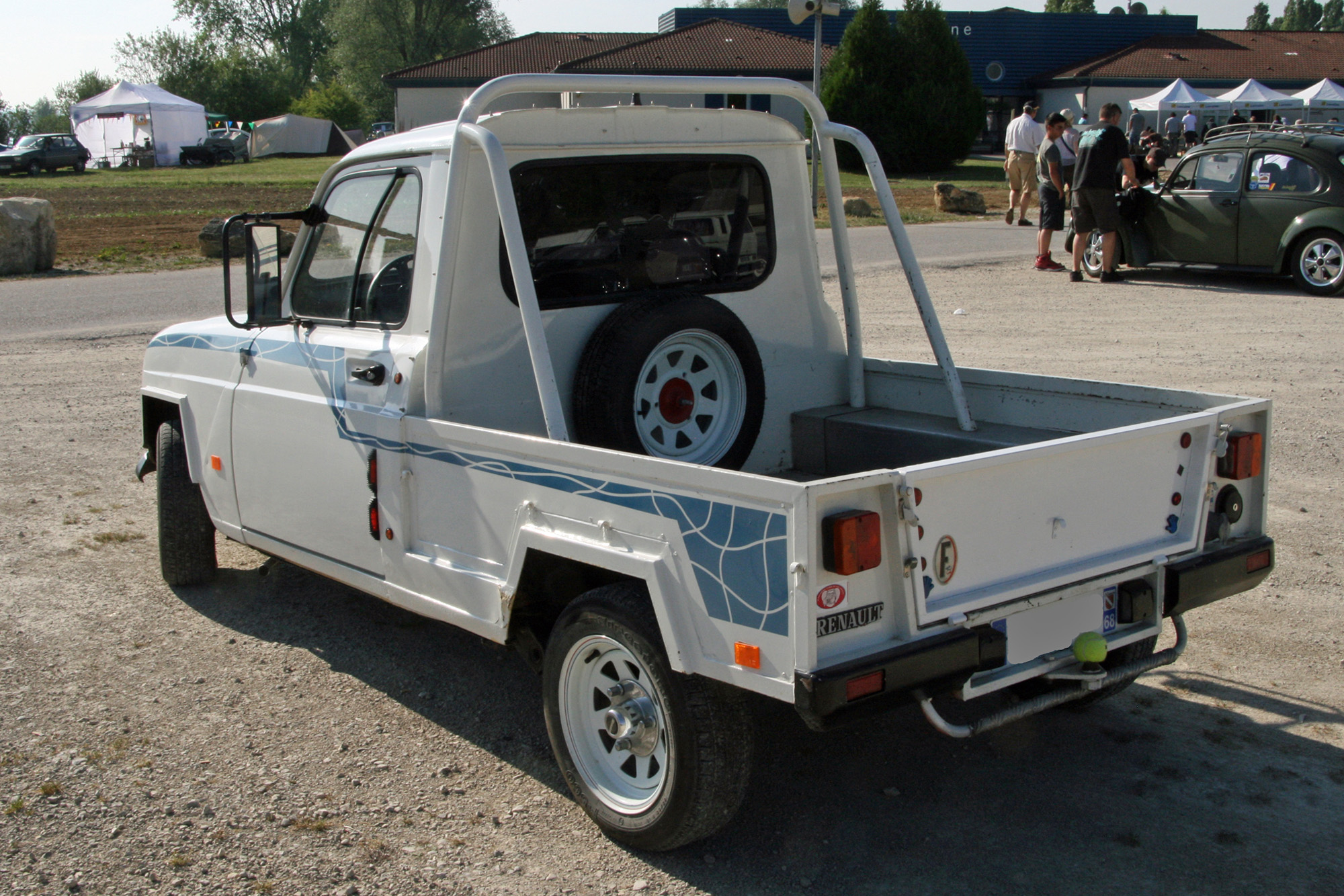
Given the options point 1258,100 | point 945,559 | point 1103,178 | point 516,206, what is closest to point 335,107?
point 1258,100

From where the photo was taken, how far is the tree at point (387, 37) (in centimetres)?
7156

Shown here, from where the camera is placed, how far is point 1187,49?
54.2m

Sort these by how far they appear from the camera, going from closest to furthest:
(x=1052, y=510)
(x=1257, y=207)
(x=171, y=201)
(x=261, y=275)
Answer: (x=1052, y=510)
(x=261, y=275)
(x=1257, y=207)
(x=171, y=201)

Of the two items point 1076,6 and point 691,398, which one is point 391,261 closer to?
point 691,398

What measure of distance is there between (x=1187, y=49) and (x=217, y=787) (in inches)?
2358

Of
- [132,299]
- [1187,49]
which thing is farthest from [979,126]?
[132,299]

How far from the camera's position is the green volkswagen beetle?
12.5 m

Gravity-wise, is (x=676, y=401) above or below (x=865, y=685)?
above

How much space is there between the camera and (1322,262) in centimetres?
1270

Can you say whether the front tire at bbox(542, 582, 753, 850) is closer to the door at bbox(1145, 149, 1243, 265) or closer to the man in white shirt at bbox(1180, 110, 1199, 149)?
the door at bbox(1145, 149, 1243, 265)

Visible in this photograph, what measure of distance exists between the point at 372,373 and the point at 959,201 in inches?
877

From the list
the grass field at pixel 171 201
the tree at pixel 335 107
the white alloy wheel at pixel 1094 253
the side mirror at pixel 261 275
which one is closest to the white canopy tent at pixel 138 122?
the grass field at pixel 171 201

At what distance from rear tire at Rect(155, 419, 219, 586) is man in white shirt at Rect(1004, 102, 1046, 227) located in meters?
15.3

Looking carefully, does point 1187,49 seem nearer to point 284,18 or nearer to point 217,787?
point 217,787
